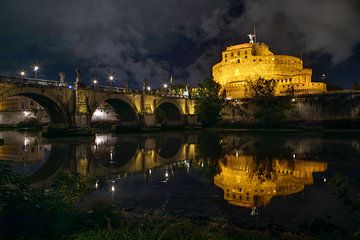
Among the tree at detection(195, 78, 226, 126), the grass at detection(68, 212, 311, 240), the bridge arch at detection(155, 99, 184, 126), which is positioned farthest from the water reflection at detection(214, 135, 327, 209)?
the bridge arch at detection(155, 99, 184, 126)

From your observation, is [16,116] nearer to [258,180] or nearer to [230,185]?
[230,185]

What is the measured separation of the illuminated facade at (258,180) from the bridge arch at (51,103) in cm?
3087

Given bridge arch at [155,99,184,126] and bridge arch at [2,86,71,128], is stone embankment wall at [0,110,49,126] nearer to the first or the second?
bridge arch at [155,99,184,126]

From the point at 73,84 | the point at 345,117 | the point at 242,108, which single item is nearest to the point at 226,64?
the point at 242,108

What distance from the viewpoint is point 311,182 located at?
50.5 feet

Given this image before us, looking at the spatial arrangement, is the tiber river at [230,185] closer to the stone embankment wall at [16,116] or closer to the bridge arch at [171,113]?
the bridge arch at [171,113]

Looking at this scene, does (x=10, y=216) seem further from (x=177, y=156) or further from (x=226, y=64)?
(x=226, y=64)

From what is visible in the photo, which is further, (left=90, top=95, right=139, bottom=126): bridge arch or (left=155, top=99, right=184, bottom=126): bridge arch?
(left=155, top=99, right=184, bottom=126): bridge arch

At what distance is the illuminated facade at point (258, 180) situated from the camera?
492 inches

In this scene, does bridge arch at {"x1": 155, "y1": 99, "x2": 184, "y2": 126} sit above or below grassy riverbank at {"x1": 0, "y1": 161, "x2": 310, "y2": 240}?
above

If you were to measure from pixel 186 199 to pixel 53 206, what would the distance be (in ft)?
22.1

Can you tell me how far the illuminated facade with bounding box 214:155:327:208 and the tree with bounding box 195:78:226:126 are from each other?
186 feet

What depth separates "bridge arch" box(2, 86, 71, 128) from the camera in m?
41.5

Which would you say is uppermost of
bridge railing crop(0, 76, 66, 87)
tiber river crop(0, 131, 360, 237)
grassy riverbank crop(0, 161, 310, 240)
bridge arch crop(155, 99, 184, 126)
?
bridge railing crop(0, 76, 66, 87)
